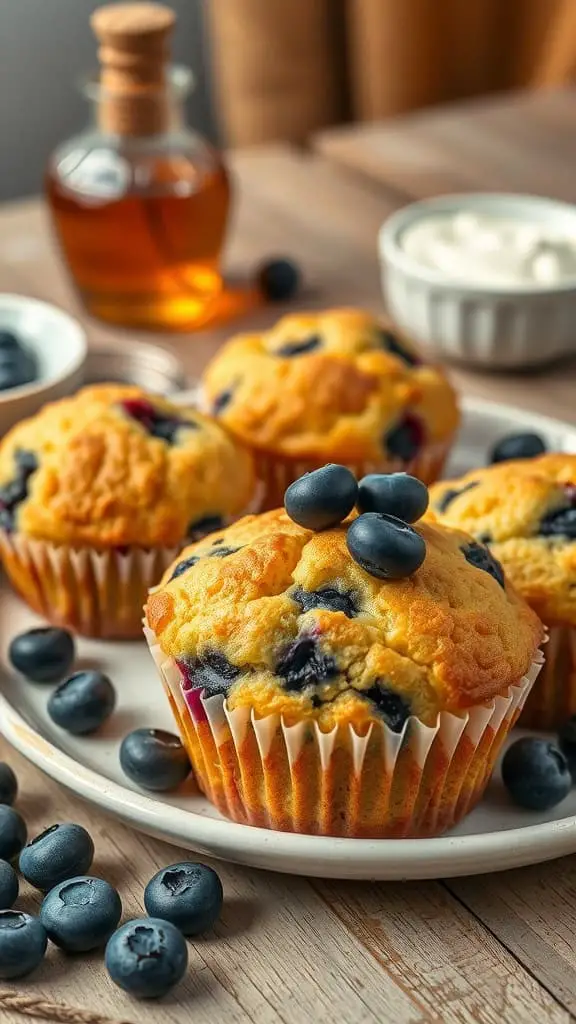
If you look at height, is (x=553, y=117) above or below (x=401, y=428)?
below

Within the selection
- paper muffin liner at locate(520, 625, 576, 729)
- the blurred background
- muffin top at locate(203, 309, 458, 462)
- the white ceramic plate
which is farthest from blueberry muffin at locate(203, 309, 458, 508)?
the blurred background

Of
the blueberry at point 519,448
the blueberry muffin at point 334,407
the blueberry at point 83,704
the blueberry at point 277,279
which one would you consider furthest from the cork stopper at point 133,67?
the blueberry at point 83,704

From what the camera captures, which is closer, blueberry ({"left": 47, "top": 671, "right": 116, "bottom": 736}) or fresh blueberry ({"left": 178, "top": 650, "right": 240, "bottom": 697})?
fresh blueberry ({"left": 178, "top": 650, "right": 240, "bottom": 697})

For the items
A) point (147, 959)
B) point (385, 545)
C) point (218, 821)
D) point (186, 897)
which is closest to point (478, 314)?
point (385, 545)

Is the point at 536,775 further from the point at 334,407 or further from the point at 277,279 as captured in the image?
the point at 277,279

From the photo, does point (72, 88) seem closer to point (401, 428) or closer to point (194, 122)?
point (194, 122)

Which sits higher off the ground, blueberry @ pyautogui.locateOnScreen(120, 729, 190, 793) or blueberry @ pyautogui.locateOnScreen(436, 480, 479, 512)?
blueberry @ pyautogui.locateOnScreen(436, 480, 479, 512)

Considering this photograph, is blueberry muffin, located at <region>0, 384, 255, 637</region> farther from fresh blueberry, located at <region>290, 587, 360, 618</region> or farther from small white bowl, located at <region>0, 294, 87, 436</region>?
fresh blueberry, located at <region>290, 587, 360, 618</region>

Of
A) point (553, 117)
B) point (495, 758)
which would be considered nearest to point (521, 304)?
point (495, 758)
